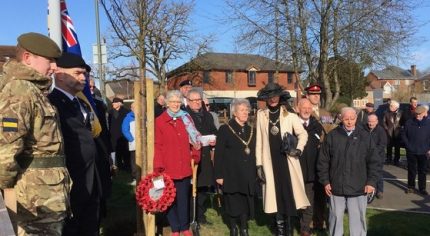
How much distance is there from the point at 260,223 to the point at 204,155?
55.5 inches

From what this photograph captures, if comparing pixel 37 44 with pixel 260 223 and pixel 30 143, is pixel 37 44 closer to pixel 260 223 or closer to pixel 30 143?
pixel 30 143

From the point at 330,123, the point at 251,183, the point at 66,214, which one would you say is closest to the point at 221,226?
the point at 251,183

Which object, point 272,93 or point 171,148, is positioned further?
point 272,93

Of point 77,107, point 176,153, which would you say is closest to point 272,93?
point 176,153

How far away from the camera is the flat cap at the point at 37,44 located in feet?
10.4

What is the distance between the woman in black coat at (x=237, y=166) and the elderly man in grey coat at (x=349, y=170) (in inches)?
38.9

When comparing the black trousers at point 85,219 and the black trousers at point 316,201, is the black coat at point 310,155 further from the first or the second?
the black trousers at point 85,219

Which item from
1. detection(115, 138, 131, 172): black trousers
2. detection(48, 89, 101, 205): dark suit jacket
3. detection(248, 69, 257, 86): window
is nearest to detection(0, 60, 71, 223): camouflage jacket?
detection(48, 89, 101, 205): dark suit jacket

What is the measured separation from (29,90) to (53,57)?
13.6 inches

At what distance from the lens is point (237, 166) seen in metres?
6.08

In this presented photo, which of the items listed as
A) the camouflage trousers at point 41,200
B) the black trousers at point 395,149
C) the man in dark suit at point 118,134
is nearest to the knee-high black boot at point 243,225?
the camouflage trousers at point 41,200

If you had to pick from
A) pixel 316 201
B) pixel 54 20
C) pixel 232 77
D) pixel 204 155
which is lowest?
pixel 316 201

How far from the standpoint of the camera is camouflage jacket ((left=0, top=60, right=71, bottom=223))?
9.32ft

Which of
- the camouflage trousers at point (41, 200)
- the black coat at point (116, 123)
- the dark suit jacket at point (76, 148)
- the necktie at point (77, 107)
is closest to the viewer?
the camouflage trousers at point (41, 200)
